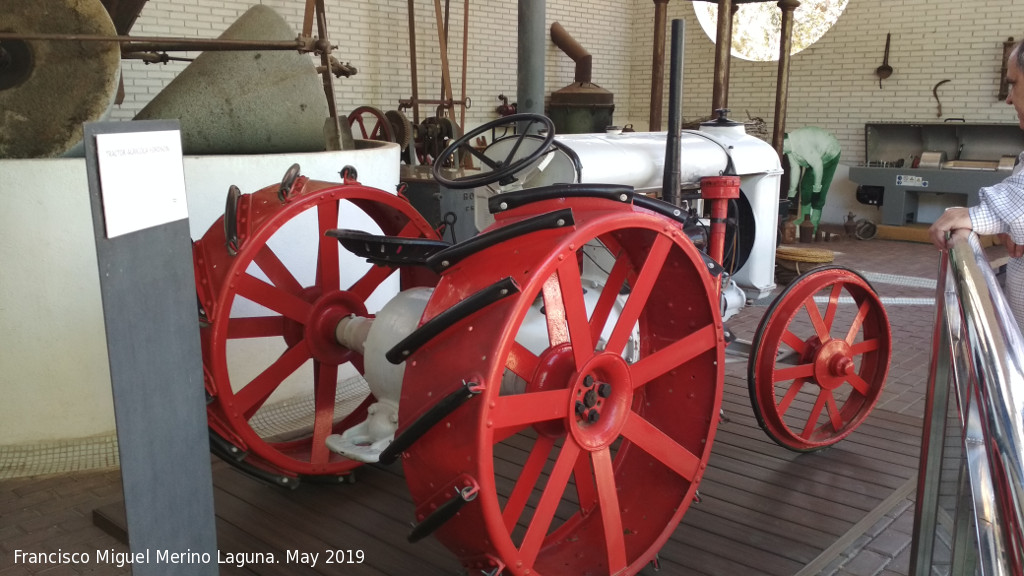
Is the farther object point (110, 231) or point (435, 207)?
point (435, 207)

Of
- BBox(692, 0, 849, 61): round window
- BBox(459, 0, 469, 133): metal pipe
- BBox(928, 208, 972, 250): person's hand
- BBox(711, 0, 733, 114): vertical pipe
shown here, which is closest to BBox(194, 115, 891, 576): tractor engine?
BBox(928, 208, 972, 250): person's hand

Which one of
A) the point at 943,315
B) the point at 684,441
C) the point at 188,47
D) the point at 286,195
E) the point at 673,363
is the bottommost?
the point at 684,441

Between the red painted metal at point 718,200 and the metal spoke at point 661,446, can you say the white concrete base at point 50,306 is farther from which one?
the metal spoke at point 661,446

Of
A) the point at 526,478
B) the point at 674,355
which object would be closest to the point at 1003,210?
the point at 674,355

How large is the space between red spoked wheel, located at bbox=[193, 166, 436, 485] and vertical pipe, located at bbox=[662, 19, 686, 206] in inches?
35.6

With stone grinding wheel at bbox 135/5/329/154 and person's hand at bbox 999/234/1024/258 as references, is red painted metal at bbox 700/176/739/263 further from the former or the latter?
stone grinding wheel at bbox 135/5/329/154

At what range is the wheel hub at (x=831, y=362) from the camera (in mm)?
2943

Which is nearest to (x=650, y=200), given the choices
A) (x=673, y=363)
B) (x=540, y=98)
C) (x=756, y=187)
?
(x=673, y=363)

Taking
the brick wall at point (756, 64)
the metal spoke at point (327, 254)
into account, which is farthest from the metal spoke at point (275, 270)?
the brick wall at point (756, 64)

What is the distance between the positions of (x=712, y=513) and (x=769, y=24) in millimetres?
7939

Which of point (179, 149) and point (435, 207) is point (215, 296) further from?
point (435, 207)

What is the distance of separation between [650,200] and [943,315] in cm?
71

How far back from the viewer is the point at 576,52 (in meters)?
10.2

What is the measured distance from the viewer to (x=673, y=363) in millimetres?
2109
